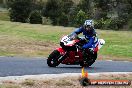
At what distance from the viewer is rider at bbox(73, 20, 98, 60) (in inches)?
598

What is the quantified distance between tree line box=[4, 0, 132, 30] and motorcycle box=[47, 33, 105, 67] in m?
31.0

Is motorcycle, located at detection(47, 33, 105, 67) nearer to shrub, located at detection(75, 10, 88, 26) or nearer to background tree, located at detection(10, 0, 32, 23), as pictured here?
shrub, located at detection(75, 10, 88, 26)

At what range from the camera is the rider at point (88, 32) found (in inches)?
598

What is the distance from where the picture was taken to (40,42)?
28.2 metres

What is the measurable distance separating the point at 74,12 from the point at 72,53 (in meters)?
37.0

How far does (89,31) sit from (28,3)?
37873 mm

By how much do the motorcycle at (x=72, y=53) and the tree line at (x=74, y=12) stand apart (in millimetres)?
30955

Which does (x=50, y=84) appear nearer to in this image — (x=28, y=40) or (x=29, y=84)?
(x=29, y=84)

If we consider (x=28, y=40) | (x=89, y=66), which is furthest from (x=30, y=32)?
(x=89, y=66)

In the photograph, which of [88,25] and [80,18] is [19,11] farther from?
[88,25]

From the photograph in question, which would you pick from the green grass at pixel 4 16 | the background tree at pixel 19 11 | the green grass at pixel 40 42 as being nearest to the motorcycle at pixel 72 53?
the green grass at pixel 40 42

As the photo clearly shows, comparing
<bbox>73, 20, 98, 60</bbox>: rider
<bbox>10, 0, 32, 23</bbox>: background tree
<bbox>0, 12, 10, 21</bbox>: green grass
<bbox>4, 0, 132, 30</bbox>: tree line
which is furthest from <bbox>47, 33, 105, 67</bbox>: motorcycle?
<bbox>0, 12, 10, 21</bbox>: green grass

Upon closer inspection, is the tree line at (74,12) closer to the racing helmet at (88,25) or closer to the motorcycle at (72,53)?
the motorcycle at (72,53)

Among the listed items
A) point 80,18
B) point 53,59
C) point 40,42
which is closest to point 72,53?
point 53,59
